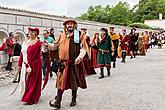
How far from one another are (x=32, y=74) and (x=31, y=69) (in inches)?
4.1

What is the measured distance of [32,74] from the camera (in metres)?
6.87

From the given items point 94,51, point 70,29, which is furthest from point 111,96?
point 94,51

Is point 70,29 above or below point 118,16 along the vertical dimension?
below

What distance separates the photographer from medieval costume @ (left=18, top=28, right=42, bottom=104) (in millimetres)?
6816

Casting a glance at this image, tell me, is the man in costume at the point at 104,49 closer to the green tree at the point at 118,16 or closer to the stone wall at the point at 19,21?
the stone wall at the point at 19,21

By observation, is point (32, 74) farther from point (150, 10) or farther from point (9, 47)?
point (150, 10)

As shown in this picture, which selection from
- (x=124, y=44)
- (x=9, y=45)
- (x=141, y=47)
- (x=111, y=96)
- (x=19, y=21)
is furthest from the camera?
(x=141, y=47)

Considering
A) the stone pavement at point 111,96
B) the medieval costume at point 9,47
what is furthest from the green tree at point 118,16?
the stone pavement at point 111,96

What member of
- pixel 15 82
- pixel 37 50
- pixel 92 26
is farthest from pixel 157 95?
pixel 92 26

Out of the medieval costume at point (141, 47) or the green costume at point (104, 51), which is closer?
the green costume at point (104, 51)

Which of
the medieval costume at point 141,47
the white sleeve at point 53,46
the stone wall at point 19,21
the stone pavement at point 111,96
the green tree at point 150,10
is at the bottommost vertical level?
the stone pavement at point 111,96

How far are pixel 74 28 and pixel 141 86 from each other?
3.05m

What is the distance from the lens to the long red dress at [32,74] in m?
6.80

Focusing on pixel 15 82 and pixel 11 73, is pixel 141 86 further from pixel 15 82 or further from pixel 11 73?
pixel 11 73
